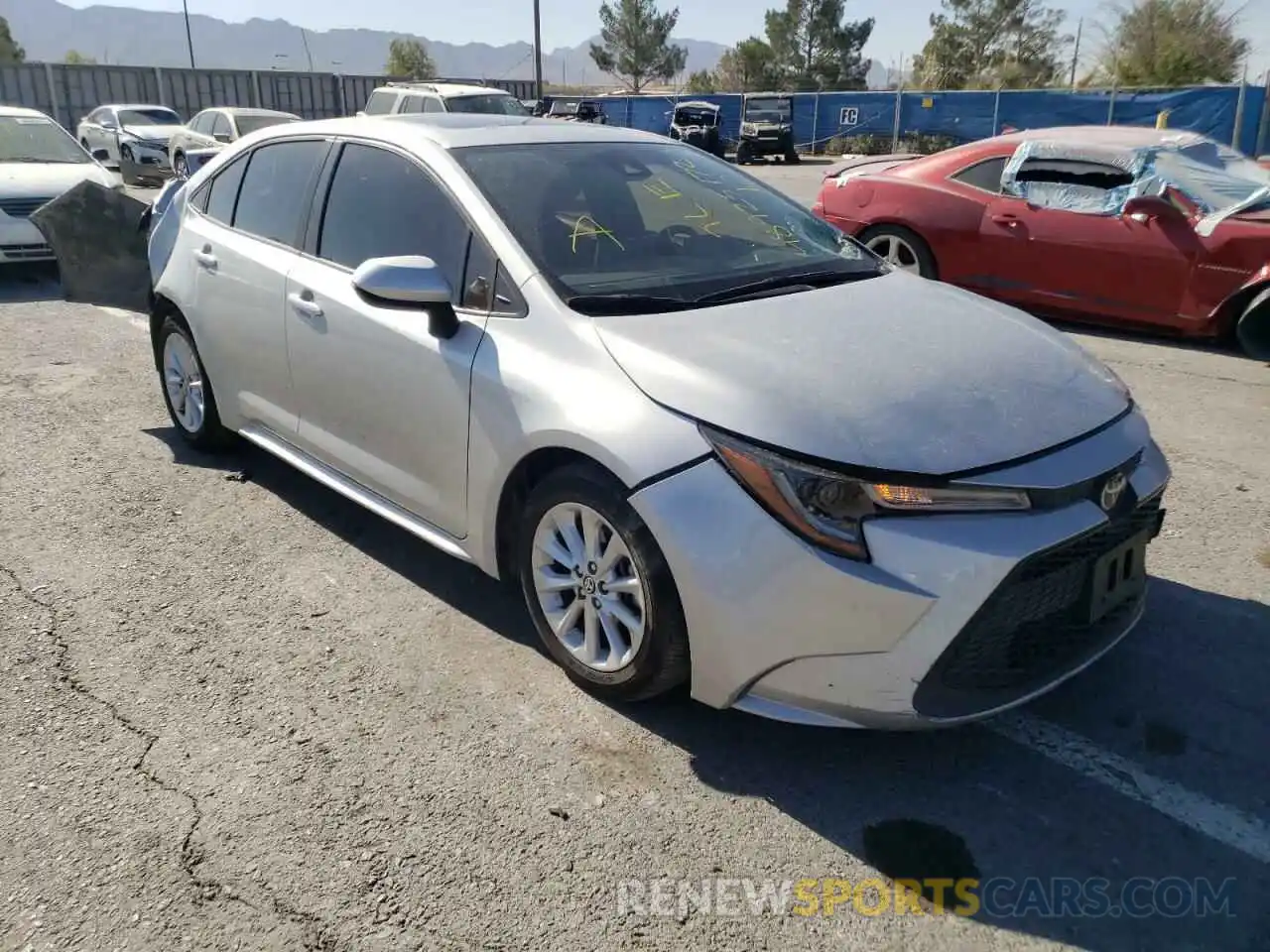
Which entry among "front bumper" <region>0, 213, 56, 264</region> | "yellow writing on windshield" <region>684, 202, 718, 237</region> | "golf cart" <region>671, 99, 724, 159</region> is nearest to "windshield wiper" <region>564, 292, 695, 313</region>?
"yellow writing on windshield" <region>684, 202, 718, 237</region>

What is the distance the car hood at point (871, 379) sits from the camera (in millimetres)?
2525

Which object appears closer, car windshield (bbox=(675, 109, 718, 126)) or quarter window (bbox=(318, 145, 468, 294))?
quarter window (bbox=(318, 145, 468, 294))

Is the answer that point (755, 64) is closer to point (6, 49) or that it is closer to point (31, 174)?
point (6, 49)

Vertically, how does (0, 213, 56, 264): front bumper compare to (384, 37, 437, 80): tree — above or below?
below

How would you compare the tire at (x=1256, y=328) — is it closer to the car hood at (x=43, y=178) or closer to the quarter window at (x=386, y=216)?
the quarter window at (x=386, y=216)

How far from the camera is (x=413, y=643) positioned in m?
3.42

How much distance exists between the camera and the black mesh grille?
8.01 feet

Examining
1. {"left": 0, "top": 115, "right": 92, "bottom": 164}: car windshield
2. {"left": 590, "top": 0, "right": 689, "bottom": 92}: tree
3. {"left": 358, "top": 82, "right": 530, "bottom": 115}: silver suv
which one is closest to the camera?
{"left": 0, "top": 115, "right": 92, "bottom": 164}: car windshield

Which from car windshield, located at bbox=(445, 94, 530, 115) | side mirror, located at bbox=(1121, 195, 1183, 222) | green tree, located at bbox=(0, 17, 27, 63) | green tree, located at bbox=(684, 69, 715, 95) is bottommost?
side mirror, located at bbox=(1121, 195, 1183, 222)

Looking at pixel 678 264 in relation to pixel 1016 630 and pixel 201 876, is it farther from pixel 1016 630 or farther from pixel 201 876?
pixel 201 876

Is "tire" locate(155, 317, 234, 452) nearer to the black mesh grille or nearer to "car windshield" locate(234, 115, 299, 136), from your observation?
the black mesh grille

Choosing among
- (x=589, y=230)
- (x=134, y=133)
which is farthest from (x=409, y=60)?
(x=589, y=230)

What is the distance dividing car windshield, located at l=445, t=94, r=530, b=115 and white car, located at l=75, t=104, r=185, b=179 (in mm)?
6064

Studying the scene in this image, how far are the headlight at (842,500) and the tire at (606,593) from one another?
37 cm
